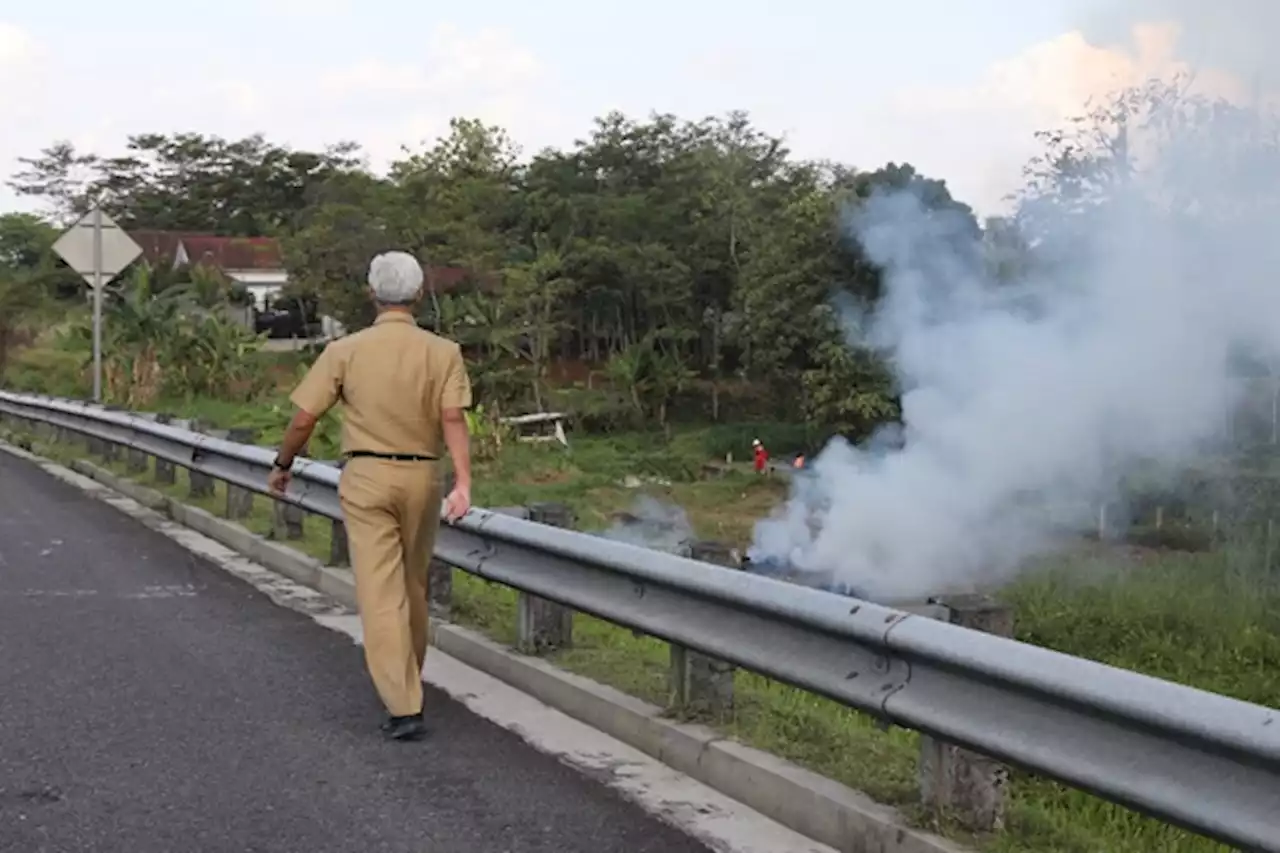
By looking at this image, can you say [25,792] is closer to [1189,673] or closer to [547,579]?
[547,579]

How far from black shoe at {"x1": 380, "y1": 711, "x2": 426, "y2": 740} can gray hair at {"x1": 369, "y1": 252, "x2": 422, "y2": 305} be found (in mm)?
1625

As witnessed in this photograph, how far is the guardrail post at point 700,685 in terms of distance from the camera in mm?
5996

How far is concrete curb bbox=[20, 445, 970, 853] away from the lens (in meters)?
4.70

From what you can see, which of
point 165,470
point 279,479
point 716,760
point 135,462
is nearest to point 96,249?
point 135,462

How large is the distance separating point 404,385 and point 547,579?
1243 mm

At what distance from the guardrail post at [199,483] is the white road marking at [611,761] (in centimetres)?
519

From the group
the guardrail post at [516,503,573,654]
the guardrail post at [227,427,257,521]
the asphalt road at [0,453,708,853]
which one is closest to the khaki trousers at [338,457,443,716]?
the asphalt road at [0,453,708,853]

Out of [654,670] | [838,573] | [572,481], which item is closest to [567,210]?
[572,481]

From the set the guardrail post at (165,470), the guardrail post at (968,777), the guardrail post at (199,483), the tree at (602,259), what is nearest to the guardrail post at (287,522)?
the guardrail post at (199,483)

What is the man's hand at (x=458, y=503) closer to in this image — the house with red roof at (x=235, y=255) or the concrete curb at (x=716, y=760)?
the concrete curb at (x=716, y=760)

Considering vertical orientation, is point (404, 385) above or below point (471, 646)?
above

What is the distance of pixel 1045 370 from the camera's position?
1584cm

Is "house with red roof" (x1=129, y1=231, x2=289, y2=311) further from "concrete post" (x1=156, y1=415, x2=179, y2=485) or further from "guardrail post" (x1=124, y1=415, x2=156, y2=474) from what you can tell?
"concrete post" (x1=156, y1=415, x2=179, y2=485)

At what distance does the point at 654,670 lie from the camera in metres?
6.85
